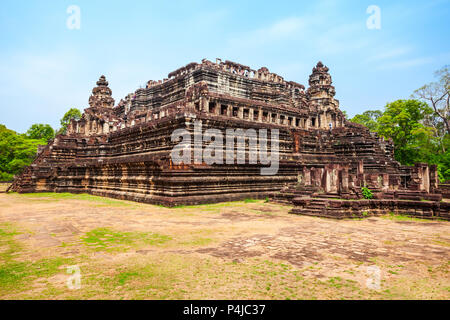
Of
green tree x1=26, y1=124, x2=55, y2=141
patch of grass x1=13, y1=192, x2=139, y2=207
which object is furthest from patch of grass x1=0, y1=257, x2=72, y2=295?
green tree x1=26, y1=124, x2=55, y2=141

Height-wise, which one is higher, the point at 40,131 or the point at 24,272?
the point at 40,131

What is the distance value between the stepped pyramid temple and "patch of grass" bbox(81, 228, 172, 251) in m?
6.18

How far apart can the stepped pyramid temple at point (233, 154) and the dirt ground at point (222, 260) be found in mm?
3717

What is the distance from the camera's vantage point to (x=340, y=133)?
26.8 metres

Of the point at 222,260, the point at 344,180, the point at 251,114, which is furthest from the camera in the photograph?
the point at 251,114

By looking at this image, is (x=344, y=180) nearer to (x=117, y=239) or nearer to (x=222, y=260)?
(x=222, y=260)

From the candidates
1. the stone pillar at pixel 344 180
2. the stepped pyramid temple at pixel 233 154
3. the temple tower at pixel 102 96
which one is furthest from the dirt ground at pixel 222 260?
the temple tower at pixel 102 96

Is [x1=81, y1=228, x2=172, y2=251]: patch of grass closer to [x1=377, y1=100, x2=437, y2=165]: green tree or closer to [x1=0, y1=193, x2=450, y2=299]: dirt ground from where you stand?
[x1=0, y1=193, x2=450, y2=299]: dirt ground

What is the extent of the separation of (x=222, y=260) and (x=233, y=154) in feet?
40.3

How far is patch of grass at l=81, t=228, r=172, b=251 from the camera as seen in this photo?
21.5 feet

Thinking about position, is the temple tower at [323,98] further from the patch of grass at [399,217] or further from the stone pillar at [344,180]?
the patch of grass at [399,217]

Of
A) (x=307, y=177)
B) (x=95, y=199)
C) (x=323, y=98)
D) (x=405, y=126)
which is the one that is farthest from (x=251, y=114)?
(x=405, y=126)

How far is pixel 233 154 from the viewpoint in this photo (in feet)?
57.5

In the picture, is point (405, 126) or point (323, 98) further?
point (405, 126)
